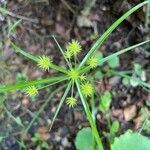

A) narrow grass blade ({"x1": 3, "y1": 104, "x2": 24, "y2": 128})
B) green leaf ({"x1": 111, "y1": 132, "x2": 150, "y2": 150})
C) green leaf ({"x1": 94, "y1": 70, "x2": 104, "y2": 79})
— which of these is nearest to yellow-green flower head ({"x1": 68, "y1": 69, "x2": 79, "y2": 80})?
green leaf ({"x1": 111, "y1": 132, "x2": 150, "y2": 150})

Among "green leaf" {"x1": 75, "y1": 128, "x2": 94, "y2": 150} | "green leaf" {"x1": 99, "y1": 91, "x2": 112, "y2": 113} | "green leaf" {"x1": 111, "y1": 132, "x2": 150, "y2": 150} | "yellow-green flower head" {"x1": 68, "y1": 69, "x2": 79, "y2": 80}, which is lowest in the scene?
"green leaf" {"x1": 75, "y1": 128, "x2": 94, "y2": 150}

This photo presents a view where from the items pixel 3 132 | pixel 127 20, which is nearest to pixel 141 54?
pixel 127 20

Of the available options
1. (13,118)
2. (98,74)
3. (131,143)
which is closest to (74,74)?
(131,143)

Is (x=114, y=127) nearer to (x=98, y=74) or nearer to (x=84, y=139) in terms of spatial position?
(x=84, y=139)

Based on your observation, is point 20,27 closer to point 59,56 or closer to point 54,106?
point 59,56

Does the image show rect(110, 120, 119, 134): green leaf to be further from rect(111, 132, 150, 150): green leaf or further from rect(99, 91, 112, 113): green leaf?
rect(111, 132, 150, 150): green leaf

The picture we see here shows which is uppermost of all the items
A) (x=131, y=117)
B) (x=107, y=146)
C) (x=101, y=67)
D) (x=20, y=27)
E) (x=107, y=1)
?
(x=107, y=1)
